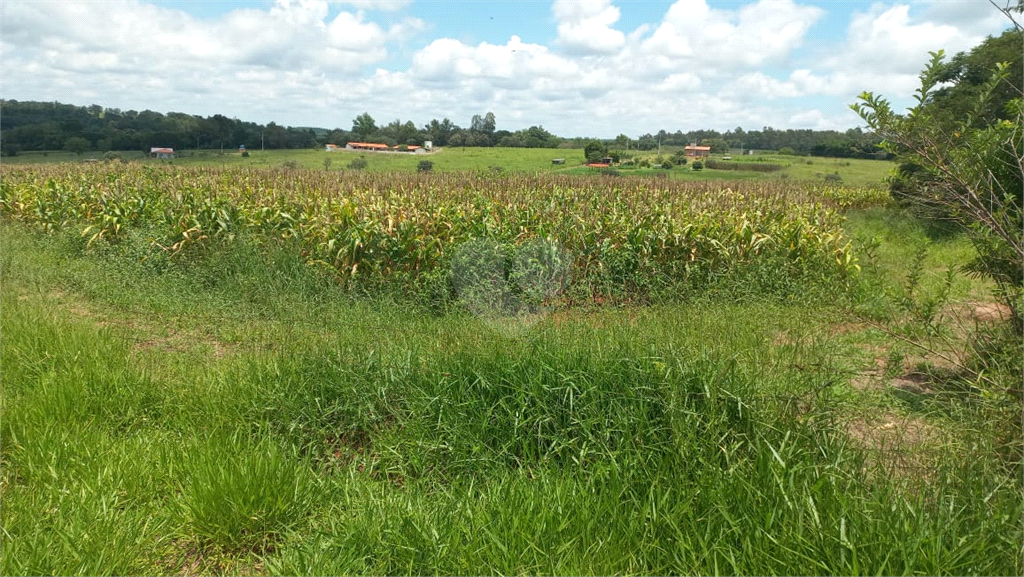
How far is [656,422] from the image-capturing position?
3.45 metres

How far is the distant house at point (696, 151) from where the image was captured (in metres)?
24.2

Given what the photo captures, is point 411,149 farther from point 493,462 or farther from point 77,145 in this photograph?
point 493,462

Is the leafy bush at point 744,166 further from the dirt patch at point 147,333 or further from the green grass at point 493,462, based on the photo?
the dirt patch at point 147,333

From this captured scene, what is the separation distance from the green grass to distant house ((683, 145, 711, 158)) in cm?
2033

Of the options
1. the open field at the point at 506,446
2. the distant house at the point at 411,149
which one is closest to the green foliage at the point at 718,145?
the distant house at the point at 411,149

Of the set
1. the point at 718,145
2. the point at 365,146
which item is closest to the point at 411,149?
the point at 365,146

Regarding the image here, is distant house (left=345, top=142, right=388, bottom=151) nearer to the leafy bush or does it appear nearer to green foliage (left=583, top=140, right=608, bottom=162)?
green foliage (left=583, top=140, right=608, bottom=162)

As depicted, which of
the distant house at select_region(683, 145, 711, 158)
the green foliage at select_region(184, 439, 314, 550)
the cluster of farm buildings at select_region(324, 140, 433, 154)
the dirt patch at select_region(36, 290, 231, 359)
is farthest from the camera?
the cluster of farm buildings at select_region(324, 140, 433, 154)

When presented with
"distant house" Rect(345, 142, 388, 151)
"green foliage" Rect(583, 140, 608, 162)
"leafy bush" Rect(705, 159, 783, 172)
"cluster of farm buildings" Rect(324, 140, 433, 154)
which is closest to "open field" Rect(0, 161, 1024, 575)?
"green foliage" Rect(583, 140, 608, 162)

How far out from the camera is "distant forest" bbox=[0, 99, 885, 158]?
886 inches

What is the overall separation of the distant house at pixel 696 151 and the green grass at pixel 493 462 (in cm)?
2033

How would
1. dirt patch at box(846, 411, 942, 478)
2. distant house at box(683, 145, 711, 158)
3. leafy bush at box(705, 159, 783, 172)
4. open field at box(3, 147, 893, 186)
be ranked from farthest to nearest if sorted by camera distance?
leafy bush at box(705, 159, 783, 172) → distant house at box(683, 145, 711, 158) → open field at box(3, 147, 893, 186) → dirt patch at box(846, 411, 942, 478)

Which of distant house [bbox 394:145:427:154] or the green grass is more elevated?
distant house [bbox 394:145:427:154]

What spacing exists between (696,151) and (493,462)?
23015mm
